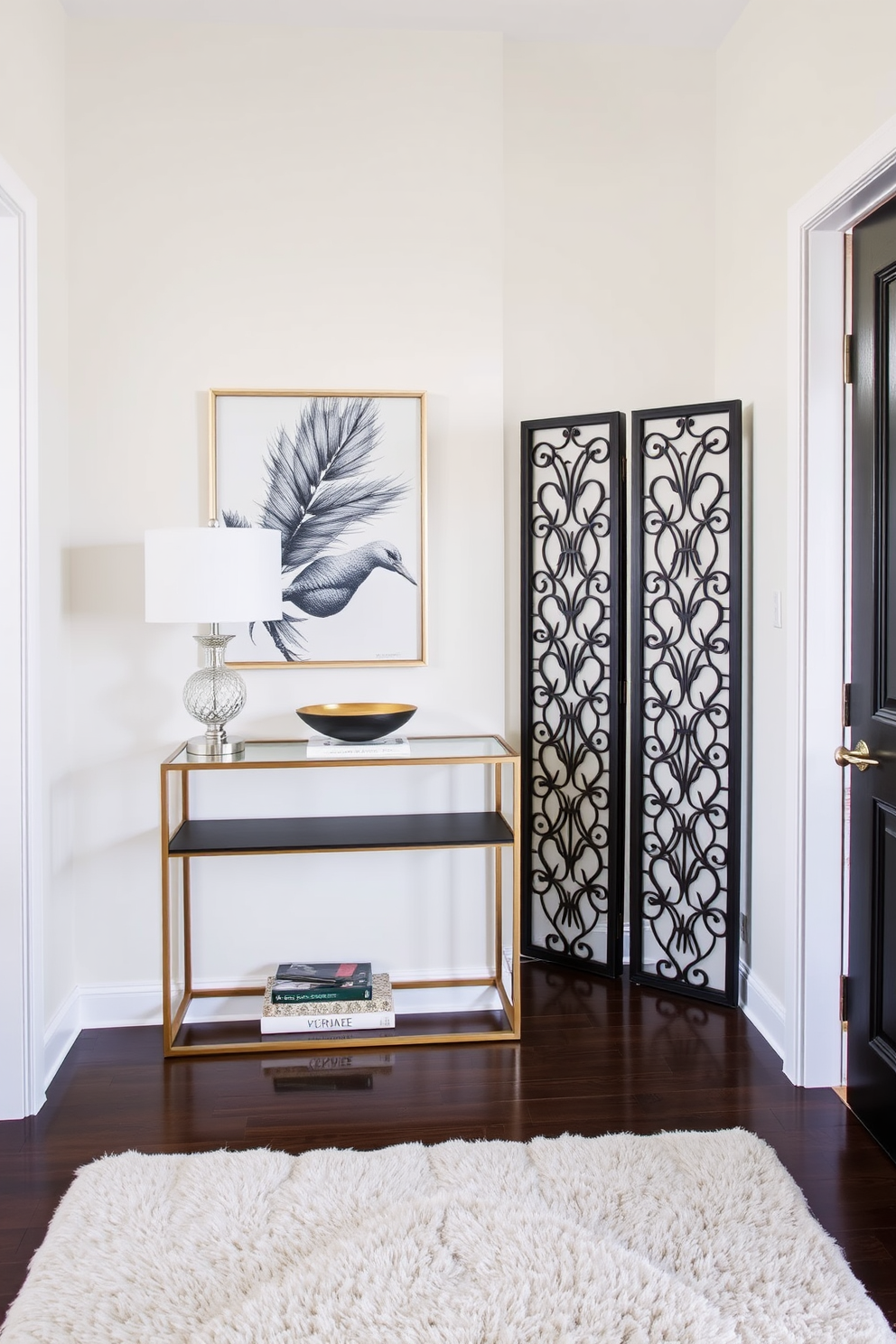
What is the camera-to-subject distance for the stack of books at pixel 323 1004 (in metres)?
2.75

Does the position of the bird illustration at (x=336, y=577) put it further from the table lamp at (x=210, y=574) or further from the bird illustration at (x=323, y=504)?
the table lamp at (x=210, y=574)

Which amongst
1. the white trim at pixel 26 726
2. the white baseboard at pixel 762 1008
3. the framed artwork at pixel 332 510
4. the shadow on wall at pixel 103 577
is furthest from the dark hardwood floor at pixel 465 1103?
the shadow on wall at pixel 103 577

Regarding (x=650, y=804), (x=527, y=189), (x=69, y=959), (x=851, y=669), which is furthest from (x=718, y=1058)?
(x=527, y=189)

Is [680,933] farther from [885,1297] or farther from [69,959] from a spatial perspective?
[69,959]

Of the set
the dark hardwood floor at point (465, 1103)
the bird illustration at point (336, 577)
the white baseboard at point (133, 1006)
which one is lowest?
the dark hardwood floor at point (465, 1103)

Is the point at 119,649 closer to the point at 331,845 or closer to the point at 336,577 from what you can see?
the point at 336,577

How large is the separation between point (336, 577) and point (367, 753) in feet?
1.94

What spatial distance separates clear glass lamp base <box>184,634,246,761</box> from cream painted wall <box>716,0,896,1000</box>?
1.54m

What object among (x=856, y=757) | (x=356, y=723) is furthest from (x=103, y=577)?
(x=856, y=757)

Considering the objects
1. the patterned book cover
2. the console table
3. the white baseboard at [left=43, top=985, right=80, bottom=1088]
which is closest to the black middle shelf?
the console table

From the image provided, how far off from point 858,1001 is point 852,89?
215 cm

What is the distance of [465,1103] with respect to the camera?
2418mm

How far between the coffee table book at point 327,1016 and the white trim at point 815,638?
1138mm

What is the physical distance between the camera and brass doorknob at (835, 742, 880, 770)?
89.0 inches
